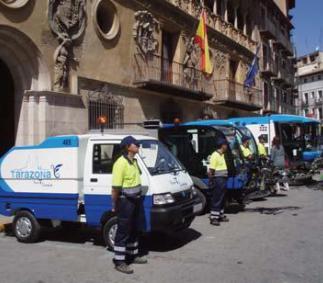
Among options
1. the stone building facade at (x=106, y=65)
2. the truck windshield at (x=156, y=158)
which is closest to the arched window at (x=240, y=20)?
the stone building facade at (x=106, y=65)

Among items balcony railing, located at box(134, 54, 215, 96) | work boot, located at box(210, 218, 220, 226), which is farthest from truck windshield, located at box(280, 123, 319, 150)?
work boot, located at box(210, 218, 220, 226)

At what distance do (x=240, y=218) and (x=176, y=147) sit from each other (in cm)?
275

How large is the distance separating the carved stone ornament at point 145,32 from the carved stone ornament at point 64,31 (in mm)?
3889

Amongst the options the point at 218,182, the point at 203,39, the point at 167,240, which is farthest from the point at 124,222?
the point at 203,39

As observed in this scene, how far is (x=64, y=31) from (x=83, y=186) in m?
7.95

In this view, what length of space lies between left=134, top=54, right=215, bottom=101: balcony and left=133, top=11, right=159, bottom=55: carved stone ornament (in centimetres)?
36

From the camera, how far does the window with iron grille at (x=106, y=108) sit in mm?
16266

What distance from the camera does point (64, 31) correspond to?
14.9 metres

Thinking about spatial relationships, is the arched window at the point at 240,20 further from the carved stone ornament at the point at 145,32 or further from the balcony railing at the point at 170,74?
the carved stone ornament at the point at 145,32

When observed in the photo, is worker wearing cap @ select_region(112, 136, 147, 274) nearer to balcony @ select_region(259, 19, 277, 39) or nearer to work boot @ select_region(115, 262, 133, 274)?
work boot @ select_region(115, 262, 133, 274)

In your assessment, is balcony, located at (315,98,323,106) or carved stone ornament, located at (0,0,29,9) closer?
carved stone ornament, located at (0,0,29,9)

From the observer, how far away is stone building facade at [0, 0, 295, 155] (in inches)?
561

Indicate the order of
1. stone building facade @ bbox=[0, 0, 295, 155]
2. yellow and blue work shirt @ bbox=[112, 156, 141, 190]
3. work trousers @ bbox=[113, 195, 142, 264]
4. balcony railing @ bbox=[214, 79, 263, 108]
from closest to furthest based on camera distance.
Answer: work trousers @ bbox=[113, 195, 142, 264] → yellow and blue work shirt @ bbox=[112, 156, 141, 190] → stone building facade @ bbox=[0, 0, 295, 155] → balcony railing @ bbox=[214, 79, 263, 108]

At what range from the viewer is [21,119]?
14492 millimetres
